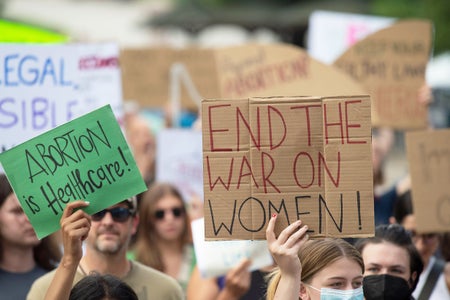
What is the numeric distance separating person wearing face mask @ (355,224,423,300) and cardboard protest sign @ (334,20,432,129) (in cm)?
361

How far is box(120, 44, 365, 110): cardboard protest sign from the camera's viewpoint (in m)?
8.60

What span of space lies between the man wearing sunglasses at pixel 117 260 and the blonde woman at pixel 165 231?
5.37ft

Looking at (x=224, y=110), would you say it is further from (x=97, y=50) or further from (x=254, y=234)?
(x=97, y=50)

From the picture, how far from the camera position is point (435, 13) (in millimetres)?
28875

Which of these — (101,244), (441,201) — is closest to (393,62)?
(441,201)

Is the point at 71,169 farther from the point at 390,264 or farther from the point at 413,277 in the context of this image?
the point at 413,277

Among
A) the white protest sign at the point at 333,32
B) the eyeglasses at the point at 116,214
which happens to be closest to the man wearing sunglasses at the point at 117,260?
the eyeglasses at the point at 116,214

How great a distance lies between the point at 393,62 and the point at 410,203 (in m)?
2.65

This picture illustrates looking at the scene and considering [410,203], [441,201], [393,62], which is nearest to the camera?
[441,201]

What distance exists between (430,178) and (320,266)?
1961 millimetres

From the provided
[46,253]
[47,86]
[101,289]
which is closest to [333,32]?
[47,86]

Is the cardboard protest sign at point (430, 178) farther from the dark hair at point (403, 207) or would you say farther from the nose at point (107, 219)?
the nose at point (107, 219)

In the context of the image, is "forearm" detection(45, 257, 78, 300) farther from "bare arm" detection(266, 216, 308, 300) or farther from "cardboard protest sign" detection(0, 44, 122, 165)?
"cardboard protest sign" detection(0, 44, 122, 165)

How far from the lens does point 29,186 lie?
5.38m
